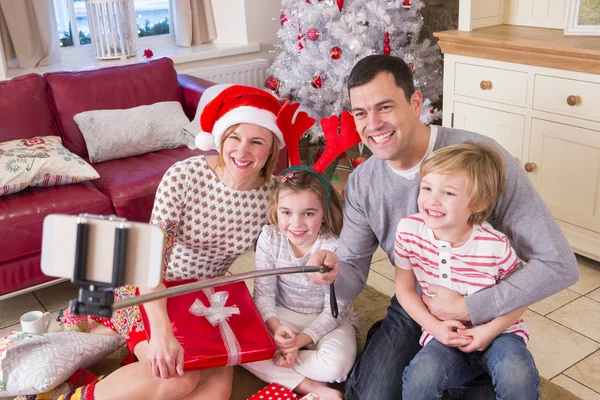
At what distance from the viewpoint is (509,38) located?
282cm

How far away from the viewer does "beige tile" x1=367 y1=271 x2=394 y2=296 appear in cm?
264

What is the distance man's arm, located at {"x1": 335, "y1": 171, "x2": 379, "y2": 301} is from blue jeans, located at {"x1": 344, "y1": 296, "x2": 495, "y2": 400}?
16cm

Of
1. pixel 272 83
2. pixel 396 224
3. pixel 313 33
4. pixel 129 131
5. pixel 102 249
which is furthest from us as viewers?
pixel 272 83

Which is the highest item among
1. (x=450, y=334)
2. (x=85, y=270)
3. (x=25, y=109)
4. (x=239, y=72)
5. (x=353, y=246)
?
(x=85, y=270)

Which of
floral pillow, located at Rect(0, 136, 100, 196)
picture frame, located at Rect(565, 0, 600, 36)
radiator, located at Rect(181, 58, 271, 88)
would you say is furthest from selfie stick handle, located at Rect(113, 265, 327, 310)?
radiator, located at Rect(181, 58, 271, 88)

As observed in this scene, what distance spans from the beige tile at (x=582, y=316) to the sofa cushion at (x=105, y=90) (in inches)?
85.6

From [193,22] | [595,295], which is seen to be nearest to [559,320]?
[595,295]

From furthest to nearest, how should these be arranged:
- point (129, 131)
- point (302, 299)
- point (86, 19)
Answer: point (86, 19) < point (129, 131) < point (302, 299)

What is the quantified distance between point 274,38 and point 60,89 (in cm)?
187

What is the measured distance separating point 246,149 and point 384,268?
114cm

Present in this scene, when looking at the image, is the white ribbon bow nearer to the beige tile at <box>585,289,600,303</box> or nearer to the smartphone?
the smartphone

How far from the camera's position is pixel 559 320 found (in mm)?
2363

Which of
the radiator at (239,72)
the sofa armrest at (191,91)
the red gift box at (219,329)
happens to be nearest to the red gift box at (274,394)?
the red gift box at (219,329)

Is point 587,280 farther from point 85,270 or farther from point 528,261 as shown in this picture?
point 85,270
